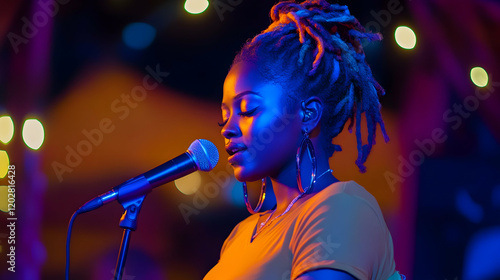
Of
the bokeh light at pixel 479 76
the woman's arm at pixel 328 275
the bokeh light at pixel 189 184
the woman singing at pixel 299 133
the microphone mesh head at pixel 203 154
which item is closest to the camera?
the woman's arm at pixel 328 275

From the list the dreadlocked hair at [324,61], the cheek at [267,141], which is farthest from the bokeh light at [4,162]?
the cheek at [267,141]

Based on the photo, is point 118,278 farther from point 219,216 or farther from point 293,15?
point 219,216

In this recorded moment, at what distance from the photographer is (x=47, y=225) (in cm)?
274

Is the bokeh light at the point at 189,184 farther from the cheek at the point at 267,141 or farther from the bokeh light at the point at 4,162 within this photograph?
the cheek at the point at 267,141

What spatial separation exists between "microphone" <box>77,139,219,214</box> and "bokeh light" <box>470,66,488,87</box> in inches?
82.1

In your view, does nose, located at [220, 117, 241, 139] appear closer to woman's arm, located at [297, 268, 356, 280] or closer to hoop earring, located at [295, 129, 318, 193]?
hoop earring, located at [295, 129, 318, 193]

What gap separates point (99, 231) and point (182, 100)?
33.3 inches

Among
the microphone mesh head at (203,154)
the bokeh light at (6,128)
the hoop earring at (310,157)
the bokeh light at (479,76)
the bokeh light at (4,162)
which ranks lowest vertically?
the bokeh light at (479,76)

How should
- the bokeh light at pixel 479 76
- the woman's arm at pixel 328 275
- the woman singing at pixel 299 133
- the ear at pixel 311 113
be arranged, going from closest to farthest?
the woman's arm at pixel 328 275
the woman singing at pixel 299 133
the ear at pixel 311 113
the bokeh light at pixel 479 76

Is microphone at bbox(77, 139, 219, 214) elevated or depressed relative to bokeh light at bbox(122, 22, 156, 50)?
depressed

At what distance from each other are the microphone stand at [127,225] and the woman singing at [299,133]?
0.31 meters

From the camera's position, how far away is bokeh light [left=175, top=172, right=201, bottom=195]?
9.35 ft

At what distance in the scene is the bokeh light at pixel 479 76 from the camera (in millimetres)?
2957

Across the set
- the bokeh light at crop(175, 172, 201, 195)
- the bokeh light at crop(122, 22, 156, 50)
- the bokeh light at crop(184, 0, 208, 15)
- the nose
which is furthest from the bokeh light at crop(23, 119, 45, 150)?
the nose
